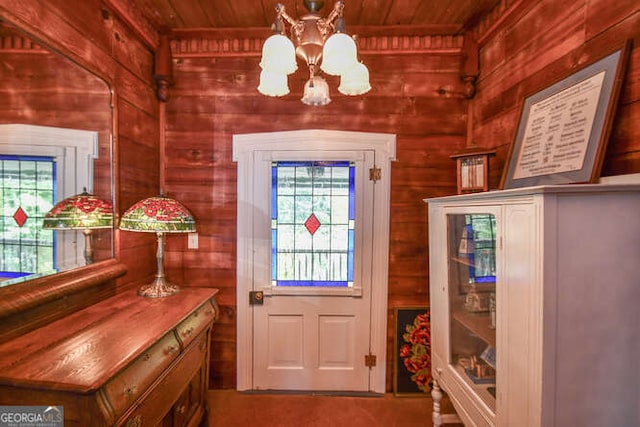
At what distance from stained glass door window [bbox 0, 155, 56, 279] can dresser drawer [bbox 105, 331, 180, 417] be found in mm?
614

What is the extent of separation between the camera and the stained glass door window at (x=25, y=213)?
1.14 m

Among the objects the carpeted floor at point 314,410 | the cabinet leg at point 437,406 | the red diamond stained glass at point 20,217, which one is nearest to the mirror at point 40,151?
the red diamond stained glass at point 20,217

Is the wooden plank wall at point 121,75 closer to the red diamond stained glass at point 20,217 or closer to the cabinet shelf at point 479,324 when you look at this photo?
the red diamond stained glass at point 20,217

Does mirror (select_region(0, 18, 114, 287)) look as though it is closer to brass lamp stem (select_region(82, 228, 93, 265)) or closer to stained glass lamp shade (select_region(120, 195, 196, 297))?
brass lamp stem (select_region(82, 228, 93, 265))

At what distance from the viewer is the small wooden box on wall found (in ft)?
5.21

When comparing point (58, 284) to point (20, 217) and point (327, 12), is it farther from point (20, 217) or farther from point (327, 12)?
point (327, 12)

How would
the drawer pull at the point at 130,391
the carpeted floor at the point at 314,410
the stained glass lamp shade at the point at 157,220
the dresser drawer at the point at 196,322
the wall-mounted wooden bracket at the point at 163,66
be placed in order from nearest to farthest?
the drawer pull at the point at 130,391, the dresser drawer at the point at 196,322, the stained glass lamp shade at the point at 157,220, the carpeted floor at the point at 314,410, the wall-mounted wooden bracket at the point at 163,66

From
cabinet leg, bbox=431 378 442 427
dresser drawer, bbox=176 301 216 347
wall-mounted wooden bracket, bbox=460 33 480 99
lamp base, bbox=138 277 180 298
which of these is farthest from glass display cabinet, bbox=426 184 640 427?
lamp base, bbox=138 277 180 298

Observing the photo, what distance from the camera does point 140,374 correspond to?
1.13 metres

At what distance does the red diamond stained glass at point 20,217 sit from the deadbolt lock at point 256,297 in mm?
1413

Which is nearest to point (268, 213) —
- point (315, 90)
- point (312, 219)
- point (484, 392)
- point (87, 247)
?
point (312, 219)

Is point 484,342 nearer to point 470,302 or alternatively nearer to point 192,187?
point 470,302

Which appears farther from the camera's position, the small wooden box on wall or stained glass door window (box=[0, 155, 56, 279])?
the small wooden box on wall

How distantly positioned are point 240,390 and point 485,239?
212 centimetres
